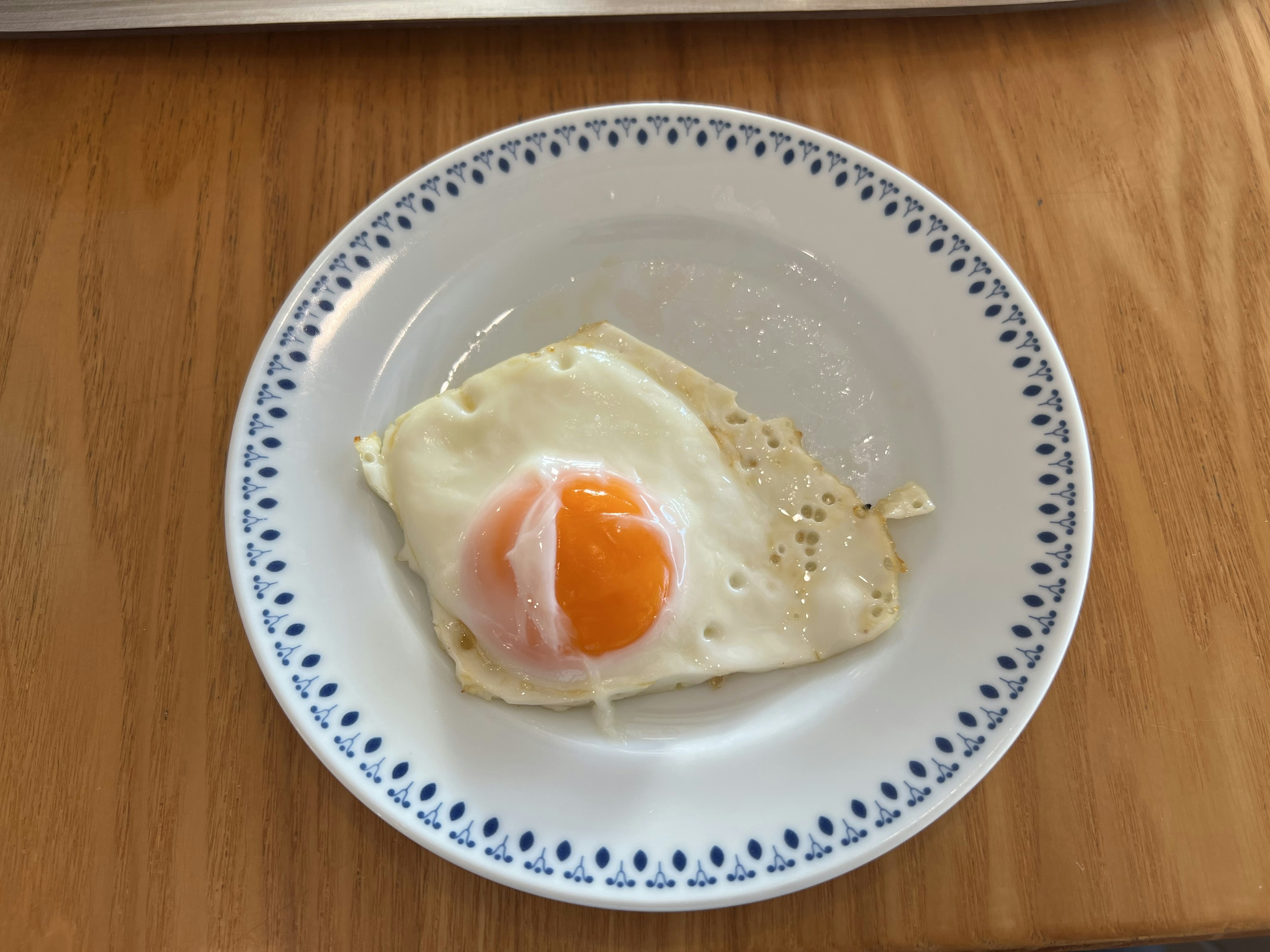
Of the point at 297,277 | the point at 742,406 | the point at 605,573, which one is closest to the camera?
the point at 605,573

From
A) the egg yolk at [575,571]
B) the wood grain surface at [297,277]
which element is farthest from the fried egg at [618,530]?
the wood grain surface at [297,277]

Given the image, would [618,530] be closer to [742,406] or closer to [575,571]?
[575,571]

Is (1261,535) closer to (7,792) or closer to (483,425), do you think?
(483,425)

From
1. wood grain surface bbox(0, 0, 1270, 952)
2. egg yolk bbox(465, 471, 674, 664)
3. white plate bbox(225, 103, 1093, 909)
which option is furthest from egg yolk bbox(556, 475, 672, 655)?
wood grain surface bbox(0, 0, 1270, 952)

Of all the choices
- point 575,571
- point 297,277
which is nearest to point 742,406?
point 575,571

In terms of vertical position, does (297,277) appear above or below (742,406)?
above

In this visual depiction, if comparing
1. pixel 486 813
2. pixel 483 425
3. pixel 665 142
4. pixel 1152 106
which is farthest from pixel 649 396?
pixel 1152 106
